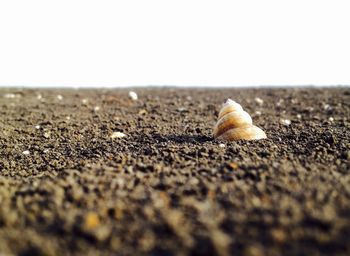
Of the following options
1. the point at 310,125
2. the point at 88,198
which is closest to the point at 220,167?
the point at 88,198

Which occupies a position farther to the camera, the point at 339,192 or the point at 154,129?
the point at 154,129

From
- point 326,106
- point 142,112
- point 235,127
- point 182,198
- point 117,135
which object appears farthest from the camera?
point 326,106

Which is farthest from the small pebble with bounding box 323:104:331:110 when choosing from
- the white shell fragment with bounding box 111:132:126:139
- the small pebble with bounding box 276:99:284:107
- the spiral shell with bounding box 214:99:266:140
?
the white shell fragment with bounding box 111:132:126:139

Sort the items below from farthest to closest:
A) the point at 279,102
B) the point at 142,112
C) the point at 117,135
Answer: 1. the point at 279,102
2. the point at 142,112
3. the point at 117,135

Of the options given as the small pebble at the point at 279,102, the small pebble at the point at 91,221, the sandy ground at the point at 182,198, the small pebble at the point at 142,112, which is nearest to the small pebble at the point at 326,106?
the small pebble at the point at 279,102

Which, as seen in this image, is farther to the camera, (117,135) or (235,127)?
(117,135)

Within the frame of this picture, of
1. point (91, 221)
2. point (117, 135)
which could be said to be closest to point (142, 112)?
point (117, 135)

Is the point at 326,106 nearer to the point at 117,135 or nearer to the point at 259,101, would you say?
the point at 259,101

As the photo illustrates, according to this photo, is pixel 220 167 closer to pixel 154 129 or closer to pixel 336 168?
pixel 336 168

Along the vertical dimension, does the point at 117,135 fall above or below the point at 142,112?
below

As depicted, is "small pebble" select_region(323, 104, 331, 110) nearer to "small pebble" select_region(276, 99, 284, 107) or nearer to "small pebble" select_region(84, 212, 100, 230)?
"small pebble" select_region(276, 99, 284, 107)
